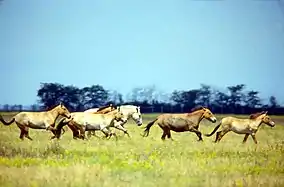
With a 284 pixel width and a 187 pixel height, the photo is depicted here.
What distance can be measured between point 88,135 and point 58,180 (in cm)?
78

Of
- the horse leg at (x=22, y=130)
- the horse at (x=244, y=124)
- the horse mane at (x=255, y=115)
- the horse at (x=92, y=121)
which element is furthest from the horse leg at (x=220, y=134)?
the horse leg at (x=22, y=130)

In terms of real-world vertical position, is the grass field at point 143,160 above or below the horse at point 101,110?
below

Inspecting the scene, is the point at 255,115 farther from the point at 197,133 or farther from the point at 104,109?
the point at 104,109

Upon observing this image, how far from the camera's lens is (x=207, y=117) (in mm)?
4688

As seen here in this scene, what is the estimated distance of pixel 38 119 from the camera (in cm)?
470

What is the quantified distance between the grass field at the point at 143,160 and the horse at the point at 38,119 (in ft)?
0.17

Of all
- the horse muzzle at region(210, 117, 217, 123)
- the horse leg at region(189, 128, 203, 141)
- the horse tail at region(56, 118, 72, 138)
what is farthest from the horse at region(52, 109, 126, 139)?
the horse muzzle at region(210, 117, 217, 123)

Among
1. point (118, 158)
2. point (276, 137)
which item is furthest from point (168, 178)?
point (276, 137)

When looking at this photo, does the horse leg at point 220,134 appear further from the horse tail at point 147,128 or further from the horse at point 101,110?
the horse at point 101,110

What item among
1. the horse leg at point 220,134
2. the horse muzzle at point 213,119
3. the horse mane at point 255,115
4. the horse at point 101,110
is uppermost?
the horse at point 101,110

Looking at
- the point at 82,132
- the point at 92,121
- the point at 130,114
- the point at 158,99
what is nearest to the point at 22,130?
the point at 82,132

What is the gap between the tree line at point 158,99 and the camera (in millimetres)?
4516

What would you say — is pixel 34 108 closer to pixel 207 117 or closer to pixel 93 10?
pixel 93 10

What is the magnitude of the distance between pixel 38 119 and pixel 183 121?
1253 mm
